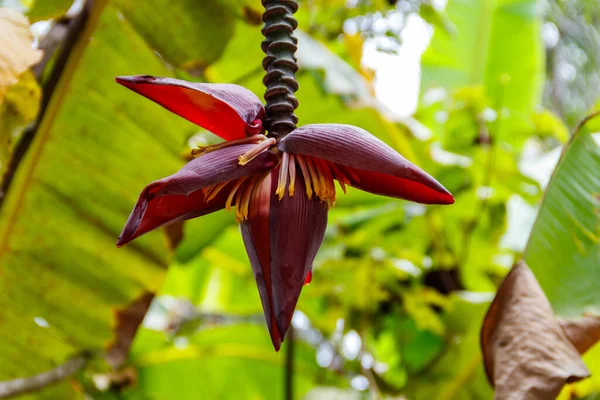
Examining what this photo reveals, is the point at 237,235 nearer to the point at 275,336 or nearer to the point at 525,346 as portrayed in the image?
the point at 525,346

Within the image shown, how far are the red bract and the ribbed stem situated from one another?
1 cm

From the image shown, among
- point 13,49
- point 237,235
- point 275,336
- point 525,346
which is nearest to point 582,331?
point 525,346

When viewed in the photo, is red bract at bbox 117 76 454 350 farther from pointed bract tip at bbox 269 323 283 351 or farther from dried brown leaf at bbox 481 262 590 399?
dried brown leaf at bbox 481 262 590 399

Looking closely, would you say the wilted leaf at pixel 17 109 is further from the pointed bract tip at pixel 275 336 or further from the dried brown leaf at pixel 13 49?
the pointed bract tip at pixel 275 336

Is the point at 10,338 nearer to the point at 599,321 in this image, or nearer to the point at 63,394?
the point at 63,394

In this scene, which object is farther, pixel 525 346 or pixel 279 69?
pixel 525 346

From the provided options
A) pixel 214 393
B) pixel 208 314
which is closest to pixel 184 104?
pixel 214 393

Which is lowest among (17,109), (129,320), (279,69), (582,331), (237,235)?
(237,235)

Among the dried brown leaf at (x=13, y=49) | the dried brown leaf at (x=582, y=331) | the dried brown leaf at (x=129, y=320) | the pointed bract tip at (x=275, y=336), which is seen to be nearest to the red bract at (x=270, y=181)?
the pointed bract tip at (x=275, y=336)

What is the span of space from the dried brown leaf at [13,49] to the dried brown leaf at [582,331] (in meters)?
0.58

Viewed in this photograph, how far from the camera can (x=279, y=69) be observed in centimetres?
39

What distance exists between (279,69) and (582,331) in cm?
45

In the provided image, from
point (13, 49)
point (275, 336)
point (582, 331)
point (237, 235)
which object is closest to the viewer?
point (275, 336)

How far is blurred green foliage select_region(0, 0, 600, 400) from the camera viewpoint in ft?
2.48
